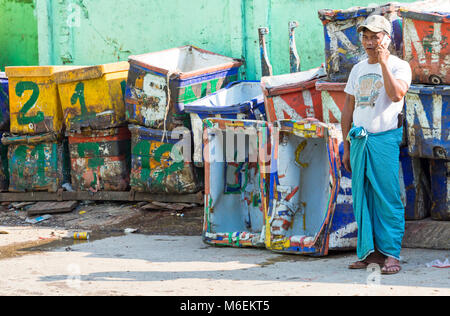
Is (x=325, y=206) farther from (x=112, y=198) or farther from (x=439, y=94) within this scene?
(x=112, y=198)

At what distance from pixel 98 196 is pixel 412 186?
3756 millimetres

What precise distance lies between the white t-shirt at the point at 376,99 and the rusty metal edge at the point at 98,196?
3.00 meters

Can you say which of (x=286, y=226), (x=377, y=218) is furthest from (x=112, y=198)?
(x=377, y=218)

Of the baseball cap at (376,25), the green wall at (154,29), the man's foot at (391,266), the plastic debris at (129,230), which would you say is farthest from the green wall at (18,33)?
the man's foot at (391,266)

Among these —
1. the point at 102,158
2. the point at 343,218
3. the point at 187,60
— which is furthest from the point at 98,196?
the point at 343,218

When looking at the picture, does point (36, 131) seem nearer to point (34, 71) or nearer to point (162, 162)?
point (34, 71)

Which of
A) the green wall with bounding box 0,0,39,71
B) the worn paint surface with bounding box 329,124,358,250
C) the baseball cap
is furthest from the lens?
the green wall with bounding box 0,0,39,71

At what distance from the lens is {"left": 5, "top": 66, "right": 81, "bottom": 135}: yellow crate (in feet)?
28.1

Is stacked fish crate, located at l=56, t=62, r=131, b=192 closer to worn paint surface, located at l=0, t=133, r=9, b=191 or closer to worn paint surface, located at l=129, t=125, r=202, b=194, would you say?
worn paint surface, located at l=129, t=125, r=202, b=194

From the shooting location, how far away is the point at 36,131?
8680 millimetres

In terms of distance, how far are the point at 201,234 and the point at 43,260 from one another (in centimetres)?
157

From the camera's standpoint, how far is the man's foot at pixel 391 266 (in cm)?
502

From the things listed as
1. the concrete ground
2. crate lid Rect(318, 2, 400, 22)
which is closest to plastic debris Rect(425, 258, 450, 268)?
the concrete ground

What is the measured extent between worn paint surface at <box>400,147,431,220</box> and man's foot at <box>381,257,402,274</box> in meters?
0.98
